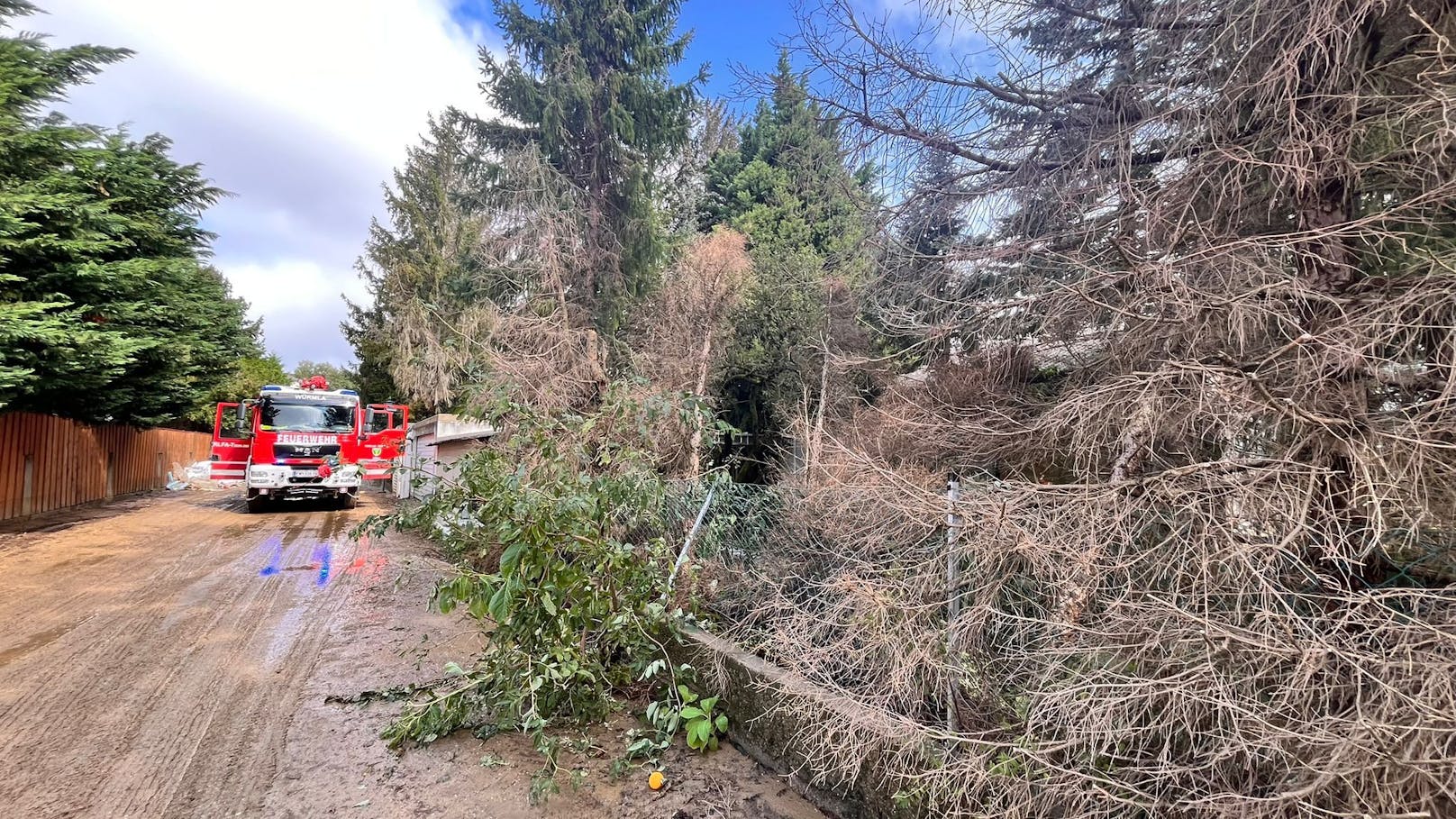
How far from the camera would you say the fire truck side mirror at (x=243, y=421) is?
12367mm

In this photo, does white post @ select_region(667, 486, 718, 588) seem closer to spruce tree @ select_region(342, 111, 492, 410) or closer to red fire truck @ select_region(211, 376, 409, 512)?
red fire truck @ select_region(211, 376, 409, 512)

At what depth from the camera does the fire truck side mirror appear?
487 inches

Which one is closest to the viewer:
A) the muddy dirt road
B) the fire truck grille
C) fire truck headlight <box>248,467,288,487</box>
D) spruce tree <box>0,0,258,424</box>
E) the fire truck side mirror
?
the muddy dirt road

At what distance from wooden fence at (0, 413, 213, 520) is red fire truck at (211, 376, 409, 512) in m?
2.57

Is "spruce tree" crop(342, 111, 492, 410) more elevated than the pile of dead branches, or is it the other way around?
"spruce tree" crop(342, 111, 492, 410)

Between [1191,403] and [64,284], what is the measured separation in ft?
42.9

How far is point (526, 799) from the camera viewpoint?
2850mm

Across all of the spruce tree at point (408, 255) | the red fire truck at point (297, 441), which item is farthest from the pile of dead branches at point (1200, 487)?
the spruce tree at point (408, 255)

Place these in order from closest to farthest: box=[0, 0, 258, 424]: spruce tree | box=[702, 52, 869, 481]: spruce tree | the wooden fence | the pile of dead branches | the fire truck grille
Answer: the pile of dead branches
box=[702, 52, 869, 481]: spruce tree
box=[0, 0, 258, 424]: spruce tree
the wooden fence
the fire truck grille

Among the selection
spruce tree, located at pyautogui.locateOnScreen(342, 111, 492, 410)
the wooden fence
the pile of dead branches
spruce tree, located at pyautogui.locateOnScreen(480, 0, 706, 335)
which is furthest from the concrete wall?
spruce tree, located at pyautogui.locateOnScreen(342, 111, 492, 410)

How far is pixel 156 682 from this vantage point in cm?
395

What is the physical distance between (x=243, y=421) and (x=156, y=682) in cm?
1082

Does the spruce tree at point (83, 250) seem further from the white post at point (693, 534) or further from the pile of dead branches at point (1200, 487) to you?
the pile of dead branches at point (1200, 487)

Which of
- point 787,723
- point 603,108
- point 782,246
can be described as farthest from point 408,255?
point 787,723
